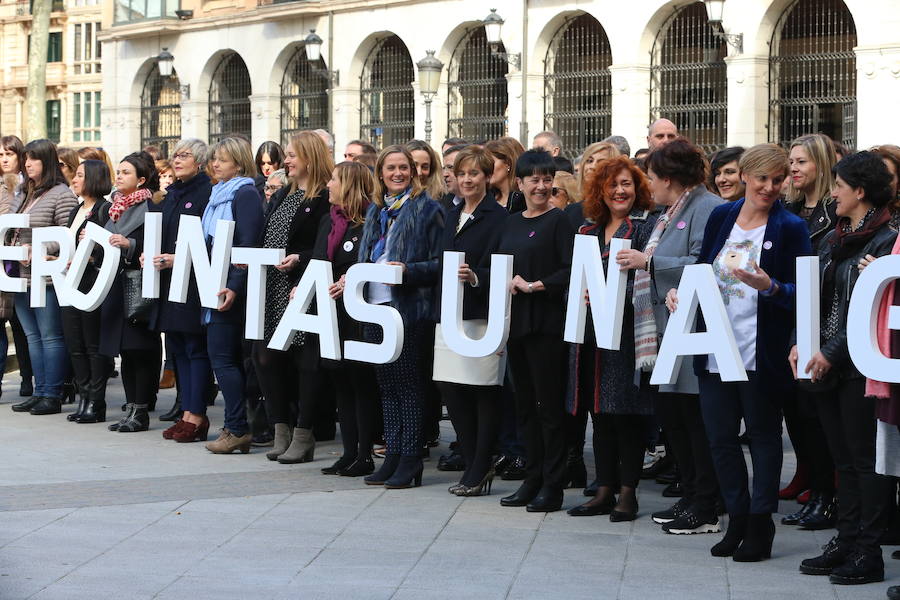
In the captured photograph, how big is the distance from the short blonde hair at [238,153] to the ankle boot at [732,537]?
15.0 feet

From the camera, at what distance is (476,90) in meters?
34.9

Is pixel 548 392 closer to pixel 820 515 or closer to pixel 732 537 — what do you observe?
pixel 732 537

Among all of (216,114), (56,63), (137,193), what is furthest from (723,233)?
(56,63)

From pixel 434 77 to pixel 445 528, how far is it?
77.7 feet

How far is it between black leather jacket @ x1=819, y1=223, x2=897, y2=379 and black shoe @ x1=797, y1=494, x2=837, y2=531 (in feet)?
4.51

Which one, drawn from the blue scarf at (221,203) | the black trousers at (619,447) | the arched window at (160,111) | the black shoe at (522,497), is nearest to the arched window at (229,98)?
the arched window at (160,111)

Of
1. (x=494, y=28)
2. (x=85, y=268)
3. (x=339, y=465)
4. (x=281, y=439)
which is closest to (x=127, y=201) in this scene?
(x=85, y=268)

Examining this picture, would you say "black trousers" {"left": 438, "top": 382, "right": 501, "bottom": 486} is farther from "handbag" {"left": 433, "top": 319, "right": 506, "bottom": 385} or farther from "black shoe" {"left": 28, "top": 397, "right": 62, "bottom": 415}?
"black shoe" {"left": 28, "top": 397, "right": 62, "bottom": 415}

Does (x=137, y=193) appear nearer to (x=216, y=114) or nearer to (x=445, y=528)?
(x=445, y=528)

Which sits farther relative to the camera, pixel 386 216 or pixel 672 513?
pixel 386 216

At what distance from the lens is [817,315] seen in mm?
6801

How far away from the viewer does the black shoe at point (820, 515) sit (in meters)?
7.91

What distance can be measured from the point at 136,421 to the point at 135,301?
36.8 inches

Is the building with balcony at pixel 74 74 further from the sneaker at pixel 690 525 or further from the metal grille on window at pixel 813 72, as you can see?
the sneaker at pixel 690 525
